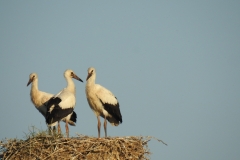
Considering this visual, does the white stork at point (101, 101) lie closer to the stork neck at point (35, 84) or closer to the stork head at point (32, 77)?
the stork neck at point (35, 84)

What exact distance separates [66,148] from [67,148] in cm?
2

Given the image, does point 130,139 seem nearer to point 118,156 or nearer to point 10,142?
point 118,156

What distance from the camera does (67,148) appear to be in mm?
10664

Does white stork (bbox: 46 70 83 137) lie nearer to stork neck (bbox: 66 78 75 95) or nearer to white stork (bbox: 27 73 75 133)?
stork neck (bbox: 66 78 75 95)

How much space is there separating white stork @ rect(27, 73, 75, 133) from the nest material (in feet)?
9.97

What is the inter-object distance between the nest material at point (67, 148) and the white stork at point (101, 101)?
8.07 ft

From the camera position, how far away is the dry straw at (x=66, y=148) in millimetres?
10625

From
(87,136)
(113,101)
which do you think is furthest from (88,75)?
(87,136)

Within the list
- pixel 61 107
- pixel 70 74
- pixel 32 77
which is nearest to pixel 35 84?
pixel 32 77

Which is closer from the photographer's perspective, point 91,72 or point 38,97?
point 91,72

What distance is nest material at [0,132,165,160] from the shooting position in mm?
10625

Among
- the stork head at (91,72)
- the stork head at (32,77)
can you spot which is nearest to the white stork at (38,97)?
the stork head at (32,77)

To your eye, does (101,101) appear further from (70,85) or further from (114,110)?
(70,85)

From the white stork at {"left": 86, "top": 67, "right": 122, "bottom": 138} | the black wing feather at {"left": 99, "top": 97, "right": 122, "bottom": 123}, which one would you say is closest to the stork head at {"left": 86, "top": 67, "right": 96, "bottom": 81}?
the white stork at {"left": 86, "top": 67, "right": 122, "bottom": 138}
